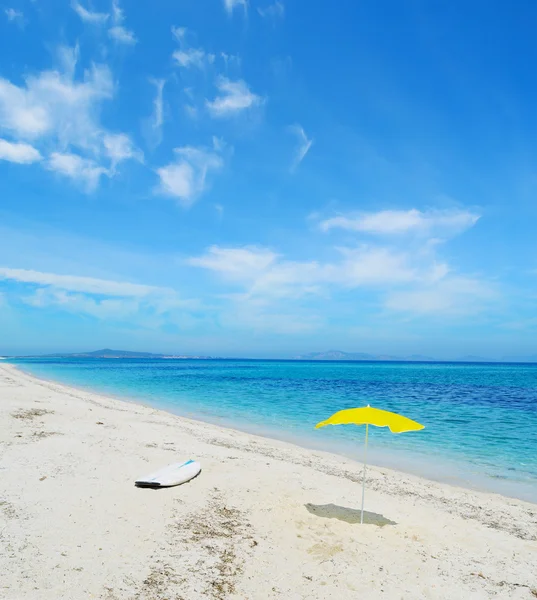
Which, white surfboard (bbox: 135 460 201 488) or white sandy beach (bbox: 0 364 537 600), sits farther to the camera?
white surfboard (bbox: 135 460 201 488)

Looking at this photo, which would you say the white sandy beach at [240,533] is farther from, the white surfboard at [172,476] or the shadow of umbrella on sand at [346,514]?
the white surfboard at [172,476]

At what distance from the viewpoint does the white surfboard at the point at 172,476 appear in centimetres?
877

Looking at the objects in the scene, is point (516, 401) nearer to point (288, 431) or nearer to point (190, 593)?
point (288, 431)

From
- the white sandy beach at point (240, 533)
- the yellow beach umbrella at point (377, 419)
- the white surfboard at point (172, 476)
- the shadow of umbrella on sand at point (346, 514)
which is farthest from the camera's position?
the white surfboard at point (172, 476)

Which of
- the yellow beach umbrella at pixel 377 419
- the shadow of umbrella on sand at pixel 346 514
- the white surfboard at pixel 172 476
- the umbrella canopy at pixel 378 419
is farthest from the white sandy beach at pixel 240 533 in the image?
the umbrella canopy at pixel 378 419

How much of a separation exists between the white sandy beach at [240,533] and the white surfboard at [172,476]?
0.66 ft

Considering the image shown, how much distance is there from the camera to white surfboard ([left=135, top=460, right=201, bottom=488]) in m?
8.77

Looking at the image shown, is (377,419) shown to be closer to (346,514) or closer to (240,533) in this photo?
(346,514)

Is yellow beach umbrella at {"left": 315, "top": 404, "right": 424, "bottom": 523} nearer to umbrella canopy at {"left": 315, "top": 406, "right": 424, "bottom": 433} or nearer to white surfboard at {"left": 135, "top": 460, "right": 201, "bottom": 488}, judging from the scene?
umbrella canopy at {"left": 315, "top": 406, "right": 424, "bottom": 433}

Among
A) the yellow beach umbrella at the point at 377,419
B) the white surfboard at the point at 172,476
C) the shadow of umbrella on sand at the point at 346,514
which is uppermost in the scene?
the yellow beach umbrella at the point at 377,419

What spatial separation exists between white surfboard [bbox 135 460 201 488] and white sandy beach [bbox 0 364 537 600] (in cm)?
20

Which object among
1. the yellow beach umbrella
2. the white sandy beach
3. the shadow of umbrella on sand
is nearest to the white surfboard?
the white sandy beach

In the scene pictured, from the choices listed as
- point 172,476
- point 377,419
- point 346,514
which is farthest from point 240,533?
point 377,419

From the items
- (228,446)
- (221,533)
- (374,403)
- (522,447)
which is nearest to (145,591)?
(221,533)
